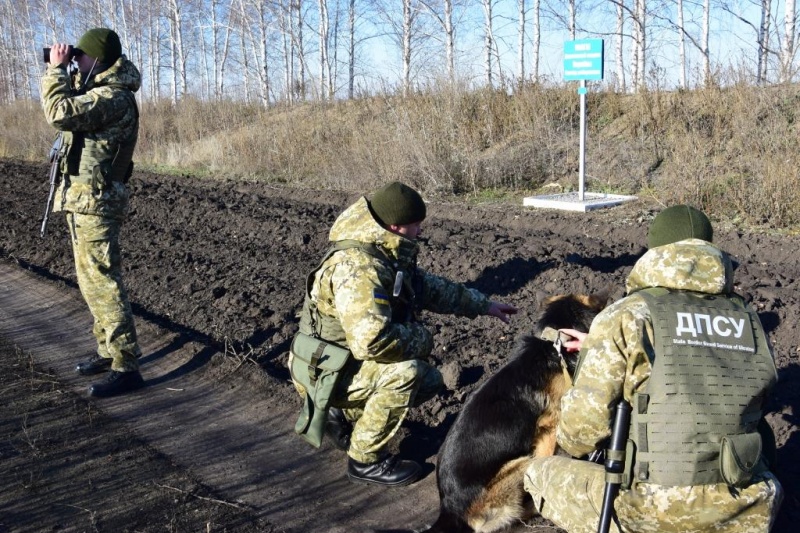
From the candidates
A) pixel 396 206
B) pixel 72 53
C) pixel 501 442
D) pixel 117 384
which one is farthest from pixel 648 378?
pixel 72 53

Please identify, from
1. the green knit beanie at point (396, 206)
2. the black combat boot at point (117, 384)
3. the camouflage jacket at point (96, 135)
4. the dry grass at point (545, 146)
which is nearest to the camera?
the green knit beanie at point (396, 206)

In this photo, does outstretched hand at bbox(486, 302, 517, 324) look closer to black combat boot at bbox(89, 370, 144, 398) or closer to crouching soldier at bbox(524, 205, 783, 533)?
crouching soldier at bbox(524, 205, 783, 533)

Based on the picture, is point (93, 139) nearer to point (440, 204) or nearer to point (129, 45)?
point (440, 204)

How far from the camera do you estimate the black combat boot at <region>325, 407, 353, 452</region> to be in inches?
168

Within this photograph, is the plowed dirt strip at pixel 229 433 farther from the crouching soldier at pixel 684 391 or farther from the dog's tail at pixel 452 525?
the crouching soldier at pixel 684 391

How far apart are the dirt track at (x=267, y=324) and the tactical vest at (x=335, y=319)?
74cm

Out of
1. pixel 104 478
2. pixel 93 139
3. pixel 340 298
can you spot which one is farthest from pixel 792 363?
pixel 93 139

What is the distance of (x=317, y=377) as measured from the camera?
3.84 metres

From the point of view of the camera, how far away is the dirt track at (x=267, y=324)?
3.84m

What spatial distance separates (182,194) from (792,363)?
435 inches

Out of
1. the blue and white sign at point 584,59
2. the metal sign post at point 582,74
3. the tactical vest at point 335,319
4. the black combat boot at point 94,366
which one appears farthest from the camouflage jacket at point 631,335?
the blue and white sign at point 584,59

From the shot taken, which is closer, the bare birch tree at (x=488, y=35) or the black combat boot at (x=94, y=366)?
the black combat boot at (x=94, y=366)

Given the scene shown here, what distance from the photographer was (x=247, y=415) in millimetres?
4770

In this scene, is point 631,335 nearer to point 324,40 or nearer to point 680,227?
point 680,227
